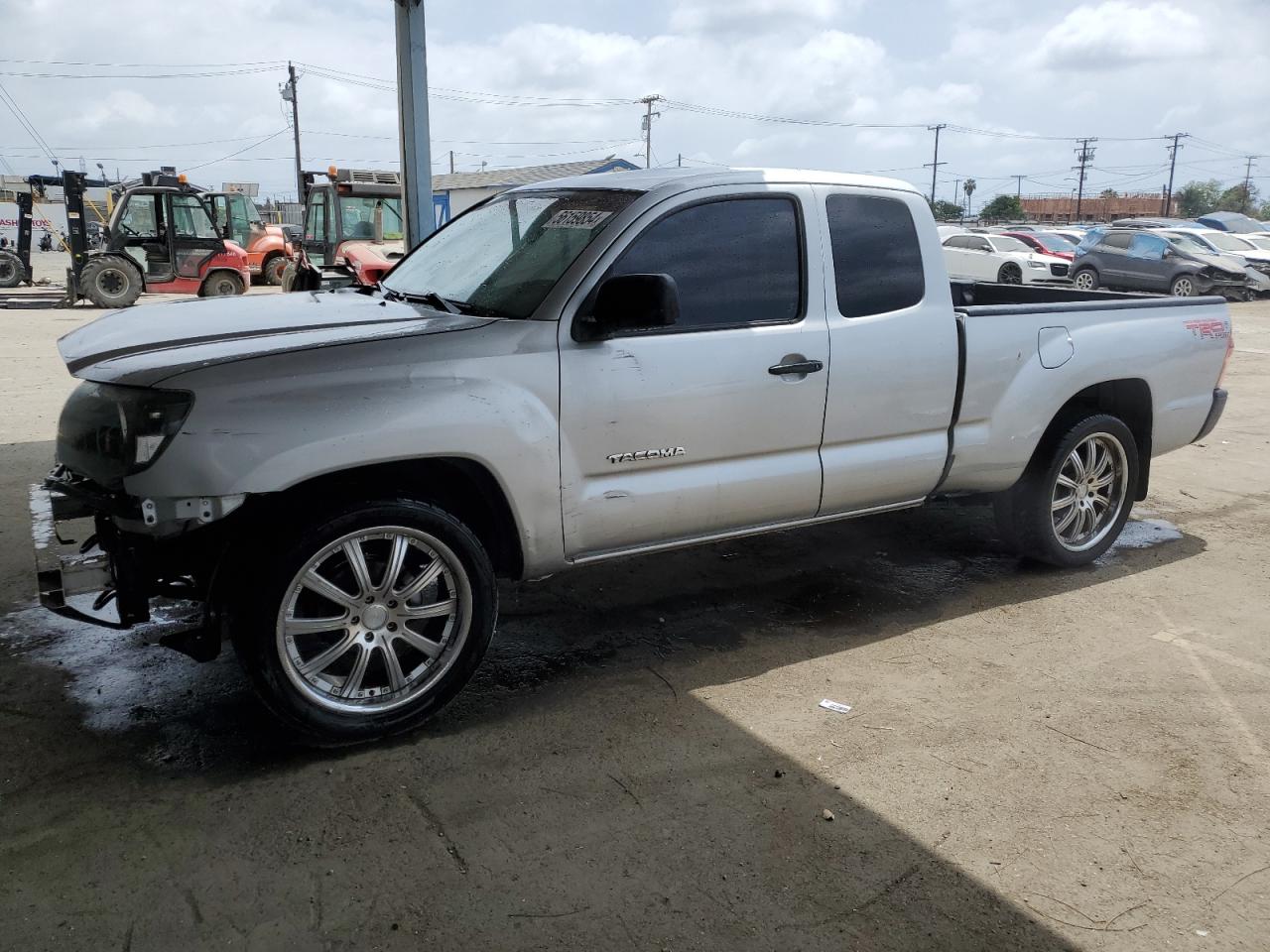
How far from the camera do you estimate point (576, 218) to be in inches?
162

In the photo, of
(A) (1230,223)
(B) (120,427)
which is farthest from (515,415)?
→ (A) (1230,223)

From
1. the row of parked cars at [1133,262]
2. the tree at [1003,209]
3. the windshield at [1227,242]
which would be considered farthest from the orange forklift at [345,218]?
the tree at [1003,209]

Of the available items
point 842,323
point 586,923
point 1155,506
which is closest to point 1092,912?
point 586,923

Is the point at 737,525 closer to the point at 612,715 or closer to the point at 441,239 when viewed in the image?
the point at 612,715

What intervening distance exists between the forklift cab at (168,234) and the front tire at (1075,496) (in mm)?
18084

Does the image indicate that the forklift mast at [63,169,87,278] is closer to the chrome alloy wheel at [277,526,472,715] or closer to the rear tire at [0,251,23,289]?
the rear tire at [0,251,23,289]

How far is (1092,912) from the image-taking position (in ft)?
9.11

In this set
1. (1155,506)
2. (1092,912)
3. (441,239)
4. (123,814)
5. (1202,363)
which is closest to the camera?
(1092,912)

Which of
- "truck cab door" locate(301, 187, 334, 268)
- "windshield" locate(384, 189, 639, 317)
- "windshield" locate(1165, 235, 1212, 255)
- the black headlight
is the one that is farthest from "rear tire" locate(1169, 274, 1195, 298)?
the black headlight

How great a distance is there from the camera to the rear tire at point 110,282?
18703 millimetres

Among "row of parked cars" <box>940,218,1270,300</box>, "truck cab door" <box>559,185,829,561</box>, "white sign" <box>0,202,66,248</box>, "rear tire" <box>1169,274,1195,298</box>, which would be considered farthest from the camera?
"white sign" <box>0,202,66,248</box>

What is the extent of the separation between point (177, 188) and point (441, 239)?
56.7ft

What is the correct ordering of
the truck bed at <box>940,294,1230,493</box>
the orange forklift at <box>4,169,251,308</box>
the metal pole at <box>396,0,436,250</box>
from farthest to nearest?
the orange forklift at <box>4,169,251,308</box>
the metal pole at <box>396,0,436,250</box>
the truck bed at <box>940,294,1230,493</box>

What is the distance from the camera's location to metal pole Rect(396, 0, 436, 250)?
297 inches
